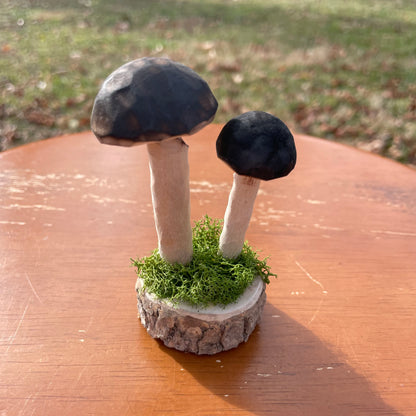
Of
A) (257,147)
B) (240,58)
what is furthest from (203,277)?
(240,58)

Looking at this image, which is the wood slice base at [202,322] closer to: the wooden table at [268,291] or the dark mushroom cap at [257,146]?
the wooden table at [268,291]

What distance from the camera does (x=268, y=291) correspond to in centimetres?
107

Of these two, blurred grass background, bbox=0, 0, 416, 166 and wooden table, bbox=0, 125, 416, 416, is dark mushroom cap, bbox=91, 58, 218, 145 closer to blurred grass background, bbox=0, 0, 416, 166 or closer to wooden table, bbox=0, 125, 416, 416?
wooden table, bbox=0, 125, 416, 416

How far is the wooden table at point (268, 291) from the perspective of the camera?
0.81m

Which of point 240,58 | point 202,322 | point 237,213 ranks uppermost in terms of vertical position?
point 237,213

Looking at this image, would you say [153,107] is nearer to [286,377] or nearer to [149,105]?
[149,105]

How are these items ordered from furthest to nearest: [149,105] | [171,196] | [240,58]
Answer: [240,58], [171,196], [149,105]

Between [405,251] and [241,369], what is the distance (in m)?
0.63

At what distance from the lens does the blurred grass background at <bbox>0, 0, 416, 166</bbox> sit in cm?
266

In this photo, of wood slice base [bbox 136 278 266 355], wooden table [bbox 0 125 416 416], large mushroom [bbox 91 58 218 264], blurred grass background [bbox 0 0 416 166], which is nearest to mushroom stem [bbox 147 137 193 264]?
large mushroom [bbox 91 58 218 264]

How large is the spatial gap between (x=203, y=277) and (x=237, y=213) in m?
0.15

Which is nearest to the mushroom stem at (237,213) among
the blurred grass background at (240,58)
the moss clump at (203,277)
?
the moss clump at (203,277)

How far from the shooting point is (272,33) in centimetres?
405

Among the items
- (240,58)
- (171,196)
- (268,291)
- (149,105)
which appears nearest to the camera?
(149,105)
